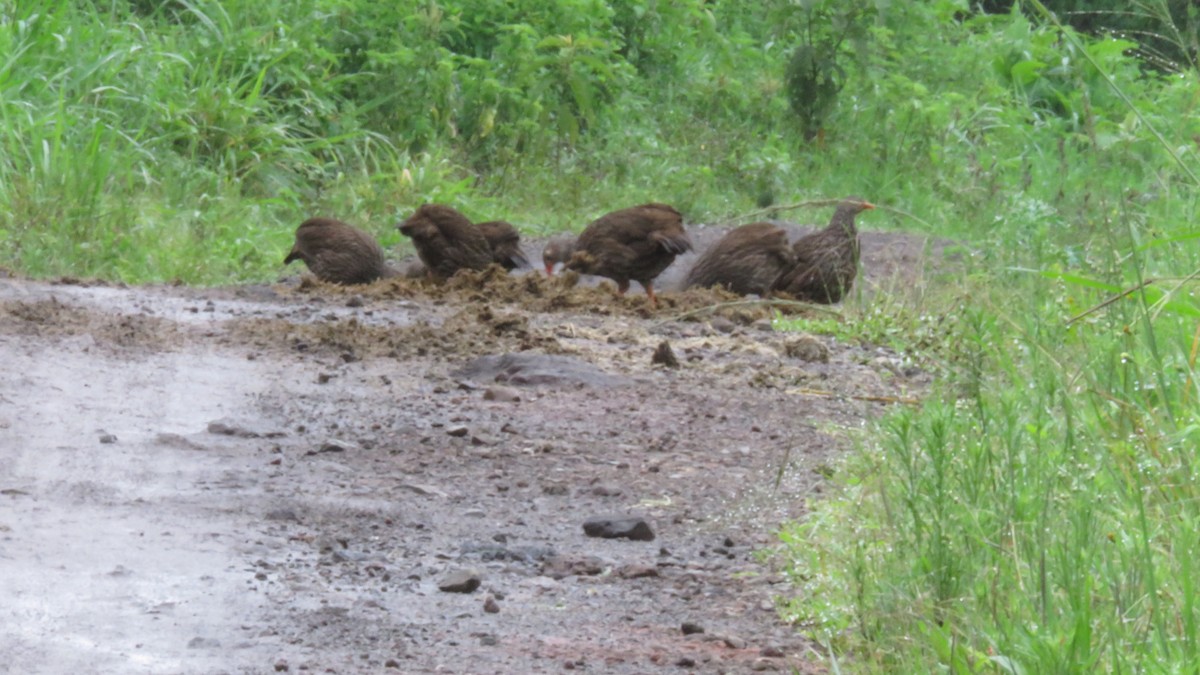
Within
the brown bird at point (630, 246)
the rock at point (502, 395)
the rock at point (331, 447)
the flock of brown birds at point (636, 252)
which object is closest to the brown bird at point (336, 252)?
the flock of brown birds at point (636, 252)

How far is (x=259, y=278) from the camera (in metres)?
9.64

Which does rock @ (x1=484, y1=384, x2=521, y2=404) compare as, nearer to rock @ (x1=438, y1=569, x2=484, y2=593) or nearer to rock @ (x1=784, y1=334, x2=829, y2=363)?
rock @ (x1=784, y1=334, x2=829, y2=363)

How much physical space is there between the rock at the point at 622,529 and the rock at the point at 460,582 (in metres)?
0.55

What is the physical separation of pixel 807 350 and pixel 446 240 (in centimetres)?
312

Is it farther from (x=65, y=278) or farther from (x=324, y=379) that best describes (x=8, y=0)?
(x=324, y=379)

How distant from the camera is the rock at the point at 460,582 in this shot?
365cm

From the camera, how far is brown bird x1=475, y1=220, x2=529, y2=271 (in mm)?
9750

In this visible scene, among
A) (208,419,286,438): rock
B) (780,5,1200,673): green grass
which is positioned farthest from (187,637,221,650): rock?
(208,419,286,438): rock

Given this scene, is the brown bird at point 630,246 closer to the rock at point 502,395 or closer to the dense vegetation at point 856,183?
the dense vegetation at point 856,183

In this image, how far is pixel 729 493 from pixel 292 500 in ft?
3.87

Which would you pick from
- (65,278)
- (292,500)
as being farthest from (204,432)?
(65,278)

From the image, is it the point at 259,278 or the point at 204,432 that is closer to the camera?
the point at 204,432

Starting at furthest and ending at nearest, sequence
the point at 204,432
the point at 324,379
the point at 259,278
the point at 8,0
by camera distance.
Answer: the point at 8,0
the point at 259,278
the point at 324,379
the point at 204,432

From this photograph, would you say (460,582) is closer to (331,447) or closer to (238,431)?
(331,447)
